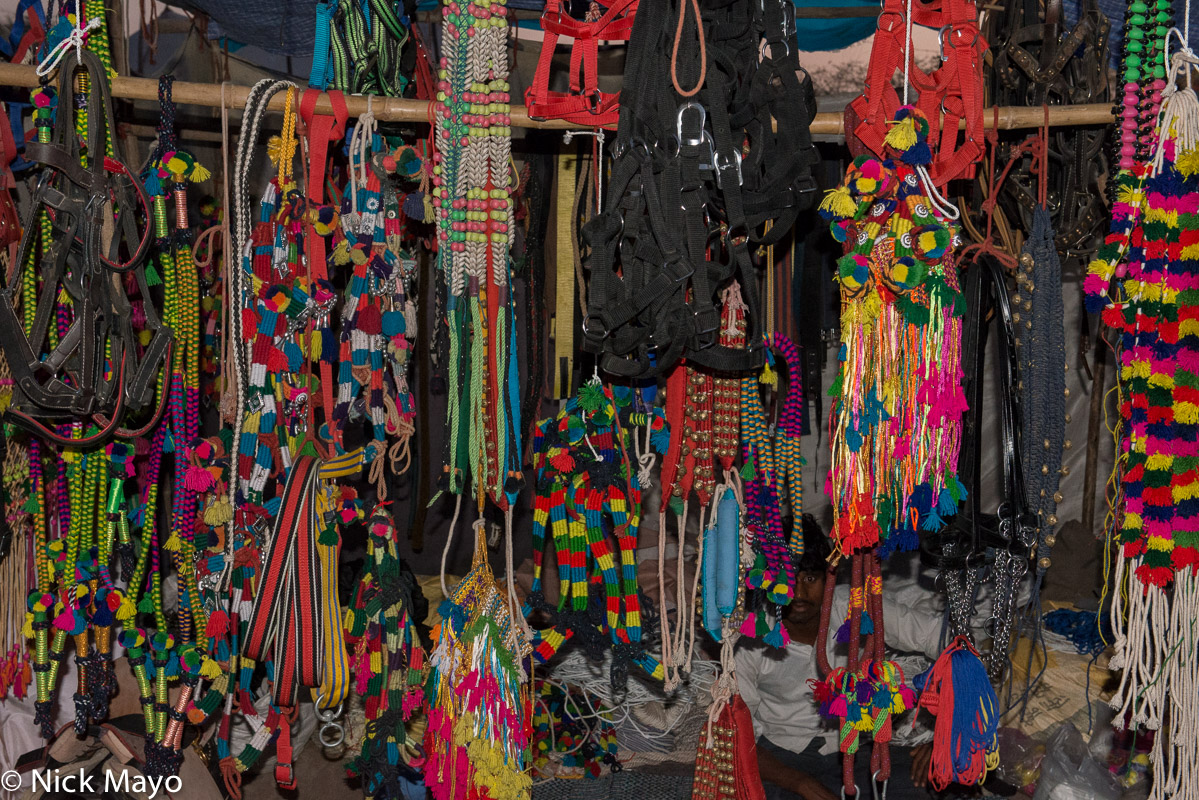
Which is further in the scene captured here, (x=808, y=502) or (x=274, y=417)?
(x=808, y=502)

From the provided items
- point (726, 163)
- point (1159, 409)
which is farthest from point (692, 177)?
point (1159, 409)

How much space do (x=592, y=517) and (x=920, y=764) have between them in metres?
1.92

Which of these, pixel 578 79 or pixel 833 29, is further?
pixel 833 29

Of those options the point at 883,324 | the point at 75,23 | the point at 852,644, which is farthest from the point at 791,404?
the point at 75,23

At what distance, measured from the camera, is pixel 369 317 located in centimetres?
223

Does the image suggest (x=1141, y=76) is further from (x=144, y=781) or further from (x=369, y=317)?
(x=144, y=781)

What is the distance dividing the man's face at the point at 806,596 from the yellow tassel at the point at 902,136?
7.98 ft

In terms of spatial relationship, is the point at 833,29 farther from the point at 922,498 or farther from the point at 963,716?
the point at 963,716

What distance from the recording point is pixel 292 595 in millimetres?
2244

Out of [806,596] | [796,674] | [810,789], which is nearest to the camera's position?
[810,789]

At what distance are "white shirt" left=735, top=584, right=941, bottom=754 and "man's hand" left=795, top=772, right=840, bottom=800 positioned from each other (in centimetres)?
38

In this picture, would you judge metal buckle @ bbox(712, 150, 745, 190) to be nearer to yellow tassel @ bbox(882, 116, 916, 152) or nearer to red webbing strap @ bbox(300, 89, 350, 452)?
yellow tassel @ bbox(882, 116, 916, 152)

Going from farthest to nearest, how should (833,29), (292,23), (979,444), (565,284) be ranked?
(833,29)
(292,23)
(565,284)
(979,444)

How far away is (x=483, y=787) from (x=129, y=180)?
5.31 feet
